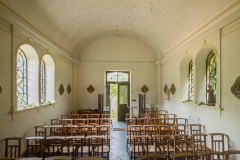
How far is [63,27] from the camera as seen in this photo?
765 centimetres

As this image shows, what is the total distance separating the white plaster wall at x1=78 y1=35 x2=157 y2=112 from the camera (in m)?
11.4

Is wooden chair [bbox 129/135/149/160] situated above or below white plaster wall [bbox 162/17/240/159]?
below

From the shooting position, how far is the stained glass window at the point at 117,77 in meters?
11.9

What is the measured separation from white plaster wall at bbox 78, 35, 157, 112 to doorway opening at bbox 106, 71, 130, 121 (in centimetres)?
47

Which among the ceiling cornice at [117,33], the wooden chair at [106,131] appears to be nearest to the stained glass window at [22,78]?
the wooden chair at [106,131]

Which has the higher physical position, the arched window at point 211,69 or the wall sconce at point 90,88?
the arched window at point 211,69

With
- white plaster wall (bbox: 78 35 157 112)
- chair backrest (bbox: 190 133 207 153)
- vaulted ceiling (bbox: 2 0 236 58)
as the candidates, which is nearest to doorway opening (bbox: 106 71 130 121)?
white plaster wall (bbox: 78 35 157 112)

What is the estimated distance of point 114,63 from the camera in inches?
454

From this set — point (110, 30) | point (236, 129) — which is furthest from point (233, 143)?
point (110, 30)

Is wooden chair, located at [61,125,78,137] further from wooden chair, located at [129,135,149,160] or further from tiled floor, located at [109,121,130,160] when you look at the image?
wooden chair, located at [129,135,149,160]

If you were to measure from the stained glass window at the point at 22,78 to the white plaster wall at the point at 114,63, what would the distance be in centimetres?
542

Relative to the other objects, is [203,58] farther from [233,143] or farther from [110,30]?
[110,30]

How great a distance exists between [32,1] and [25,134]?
13.2 ft

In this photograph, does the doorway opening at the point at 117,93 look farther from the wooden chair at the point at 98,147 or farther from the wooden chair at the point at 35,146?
the wooden chair at the point at 35,146
